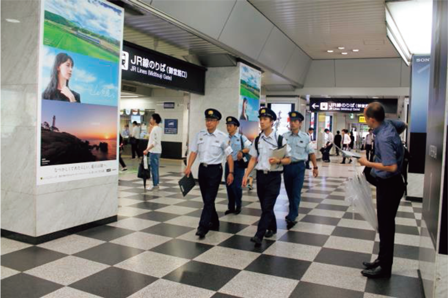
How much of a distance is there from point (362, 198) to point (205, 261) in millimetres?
1770

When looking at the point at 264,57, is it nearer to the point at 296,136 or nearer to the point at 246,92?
the point at 246,92

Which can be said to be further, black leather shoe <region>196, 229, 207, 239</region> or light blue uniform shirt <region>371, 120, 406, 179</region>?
black leather shoe <region>196, 229, 207, 239</region>

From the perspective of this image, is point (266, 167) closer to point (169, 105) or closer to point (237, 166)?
point (237, 166)

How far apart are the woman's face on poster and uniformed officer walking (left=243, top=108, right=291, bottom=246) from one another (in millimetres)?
2444

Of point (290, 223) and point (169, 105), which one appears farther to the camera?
point (169, 105)

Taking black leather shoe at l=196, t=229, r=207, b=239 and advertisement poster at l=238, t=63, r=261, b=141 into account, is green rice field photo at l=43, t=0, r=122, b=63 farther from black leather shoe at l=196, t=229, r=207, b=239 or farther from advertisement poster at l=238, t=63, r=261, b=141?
advertisement poster at l=238, t=63, r=261, b=141

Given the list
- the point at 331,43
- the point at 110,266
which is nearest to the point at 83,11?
the point at 110,266

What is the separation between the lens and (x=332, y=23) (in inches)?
363

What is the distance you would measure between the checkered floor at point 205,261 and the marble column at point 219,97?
401cm

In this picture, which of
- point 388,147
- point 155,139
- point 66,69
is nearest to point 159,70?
point 155,139

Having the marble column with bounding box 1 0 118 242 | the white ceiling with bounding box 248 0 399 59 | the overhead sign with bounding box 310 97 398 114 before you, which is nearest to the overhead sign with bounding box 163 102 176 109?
the overhead sign with bounding box 310 97 398 114

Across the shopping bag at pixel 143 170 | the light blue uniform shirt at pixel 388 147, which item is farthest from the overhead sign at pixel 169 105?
the light blue uniform shirt at pixel 388 147

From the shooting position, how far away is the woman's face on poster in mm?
4602

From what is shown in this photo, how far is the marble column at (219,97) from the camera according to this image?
9617 millimetres
